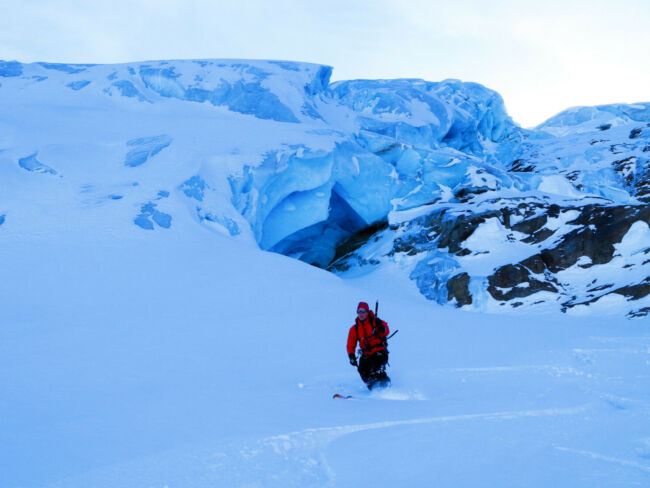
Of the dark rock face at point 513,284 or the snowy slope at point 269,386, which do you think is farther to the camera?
the dark rock face at point 513,284

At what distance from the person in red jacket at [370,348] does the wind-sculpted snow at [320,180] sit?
8.46 metres

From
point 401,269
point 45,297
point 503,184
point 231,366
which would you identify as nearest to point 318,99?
point 503,184

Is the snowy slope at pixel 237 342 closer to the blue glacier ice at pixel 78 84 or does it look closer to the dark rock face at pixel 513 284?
the dark rock face at pixel 513 284

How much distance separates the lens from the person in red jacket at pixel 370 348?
18.3 feet

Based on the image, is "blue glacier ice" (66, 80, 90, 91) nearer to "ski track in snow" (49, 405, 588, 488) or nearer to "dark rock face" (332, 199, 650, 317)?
"dark rock face" (332, 199, 650, 317)

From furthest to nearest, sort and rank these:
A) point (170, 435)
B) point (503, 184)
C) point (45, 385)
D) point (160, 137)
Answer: point (503, 184) < point (160, 137) < point (45, 385) < point (170, 435)

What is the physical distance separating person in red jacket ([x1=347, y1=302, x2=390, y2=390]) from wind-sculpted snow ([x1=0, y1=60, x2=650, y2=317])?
8.46 metres

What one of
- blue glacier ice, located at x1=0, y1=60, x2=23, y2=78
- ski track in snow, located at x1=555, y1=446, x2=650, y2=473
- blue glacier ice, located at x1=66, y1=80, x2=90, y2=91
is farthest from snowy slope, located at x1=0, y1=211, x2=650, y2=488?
blue glacier ice, located at x1=0, y1=60, x2=23, y2=78

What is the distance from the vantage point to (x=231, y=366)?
5969 mm

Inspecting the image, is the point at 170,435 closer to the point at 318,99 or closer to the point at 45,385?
the point at 45,385

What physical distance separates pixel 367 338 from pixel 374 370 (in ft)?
1.33

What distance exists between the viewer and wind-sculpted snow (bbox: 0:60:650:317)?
583 inches

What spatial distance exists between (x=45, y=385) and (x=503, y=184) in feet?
78.1

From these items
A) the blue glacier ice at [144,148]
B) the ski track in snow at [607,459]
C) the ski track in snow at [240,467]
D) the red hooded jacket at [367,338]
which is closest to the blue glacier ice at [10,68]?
the blue glacier ice at [144,148]
